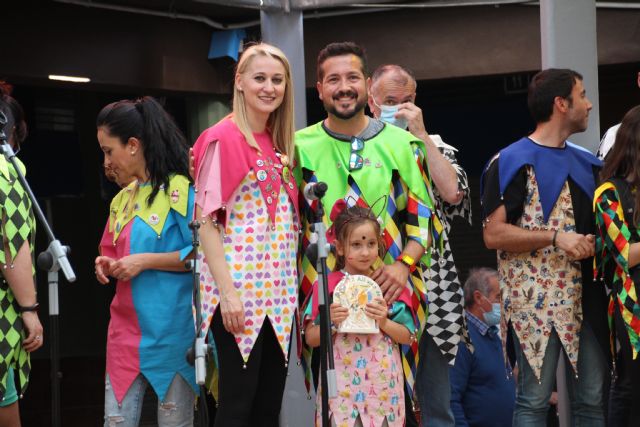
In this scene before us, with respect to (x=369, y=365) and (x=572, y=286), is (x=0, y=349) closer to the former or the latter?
(x=369, y=365)

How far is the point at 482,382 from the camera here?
6.79 meters

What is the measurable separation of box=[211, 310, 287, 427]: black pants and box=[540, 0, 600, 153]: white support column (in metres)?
2.58

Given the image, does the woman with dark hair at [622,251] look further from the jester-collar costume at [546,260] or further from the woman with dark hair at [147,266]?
the woman with dark hair at [147,266]

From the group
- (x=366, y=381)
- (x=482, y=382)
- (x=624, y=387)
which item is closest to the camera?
(x=366, y=381)

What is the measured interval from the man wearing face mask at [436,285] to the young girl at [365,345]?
0.55 metres

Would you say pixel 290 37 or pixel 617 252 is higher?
pixel 290 37

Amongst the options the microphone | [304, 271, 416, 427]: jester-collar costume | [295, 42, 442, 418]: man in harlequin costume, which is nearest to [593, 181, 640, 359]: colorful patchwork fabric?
[295, 42, 442, 418]: man in harlequin costume

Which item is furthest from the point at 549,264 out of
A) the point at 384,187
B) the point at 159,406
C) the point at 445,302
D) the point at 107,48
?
the point at 107,48

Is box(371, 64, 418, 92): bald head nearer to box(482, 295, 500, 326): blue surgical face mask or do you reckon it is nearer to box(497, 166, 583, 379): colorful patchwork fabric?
box(497, 166, 583, 379): colorful patchwork fabric

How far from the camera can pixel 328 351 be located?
4.38m

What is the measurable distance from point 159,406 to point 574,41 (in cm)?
306

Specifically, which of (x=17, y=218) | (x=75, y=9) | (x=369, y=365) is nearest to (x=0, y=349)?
(x=17, y=218)

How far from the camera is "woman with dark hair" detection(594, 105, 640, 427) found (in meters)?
5.04

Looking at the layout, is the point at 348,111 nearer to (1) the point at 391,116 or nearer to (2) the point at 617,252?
(1) the point at 391,116
